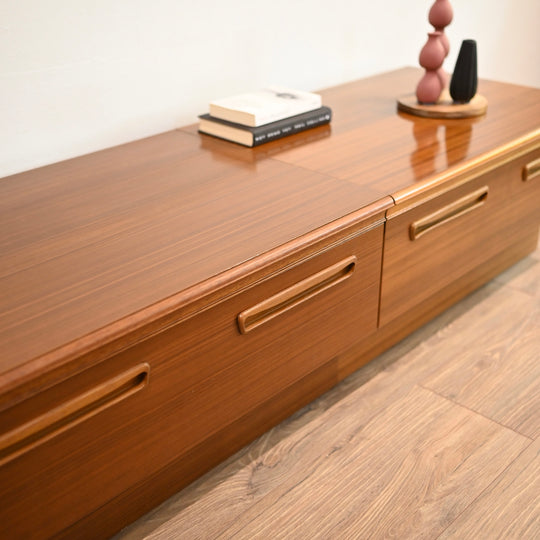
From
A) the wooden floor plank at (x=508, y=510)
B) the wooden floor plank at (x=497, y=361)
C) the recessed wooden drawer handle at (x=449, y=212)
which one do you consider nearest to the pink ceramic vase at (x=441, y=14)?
the recessed wooden drawer handle at (x=449, y=212)

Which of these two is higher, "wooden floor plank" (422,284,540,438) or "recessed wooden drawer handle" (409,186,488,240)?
"recessed wooden drawer handle" (409,186,488,240)

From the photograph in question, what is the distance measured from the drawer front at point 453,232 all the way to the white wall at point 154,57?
669 mm

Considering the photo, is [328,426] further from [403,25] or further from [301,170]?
[403,25]

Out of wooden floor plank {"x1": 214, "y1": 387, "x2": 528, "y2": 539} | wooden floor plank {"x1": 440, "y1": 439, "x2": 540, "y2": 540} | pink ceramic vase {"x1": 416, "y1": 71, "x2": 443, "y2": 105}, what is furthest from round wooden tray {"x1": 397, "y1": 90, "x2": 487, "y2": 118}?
wooden floor plank {"x1": 440, "y1": 439, "x2": 540, "y2": 540}

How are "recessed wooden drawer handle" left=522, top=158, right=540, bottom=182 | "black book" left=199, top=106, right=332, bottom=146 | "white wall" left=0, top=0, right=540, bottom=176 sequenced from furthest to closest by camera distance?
"recessed wooden drawer handle" left=522, top=158, right=540, bottom=182 → "black book" left=199, top=106, right=332, bottom=146 → "white wall" left=0, top=0, right=540, bottom=176

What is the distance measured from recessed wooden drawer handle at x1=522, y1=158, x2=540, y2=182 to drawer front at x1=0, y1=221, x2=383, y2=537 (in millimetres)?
563

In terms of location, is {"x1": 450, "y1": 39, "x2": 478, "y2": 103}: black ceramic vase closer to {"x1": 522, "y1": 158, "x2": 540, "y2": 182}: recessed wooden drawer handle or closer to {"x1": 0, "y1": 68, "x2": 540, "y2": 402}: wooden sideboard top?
{"x1": 0, "y1": 68, "x2": 540, "y2": 402}: wooden sideboard top

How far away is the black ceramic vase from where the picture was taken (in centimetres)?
164

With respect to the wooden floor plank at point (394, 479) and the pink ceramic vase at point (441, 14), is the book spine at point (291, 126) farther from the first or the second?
the wooden floor plank at point (394, 479)

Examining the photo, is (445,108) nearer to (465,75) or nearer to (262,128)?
(465,75)

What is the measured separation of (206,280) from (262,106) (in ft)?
2.23

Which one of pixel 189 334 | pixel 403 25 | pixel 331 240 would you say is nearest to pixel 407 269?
pixel 331 240

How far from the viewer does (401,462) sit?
1.28 metres

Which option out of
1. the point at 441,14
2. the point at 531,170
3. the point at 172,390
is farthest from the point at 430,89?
the point at 172,390
